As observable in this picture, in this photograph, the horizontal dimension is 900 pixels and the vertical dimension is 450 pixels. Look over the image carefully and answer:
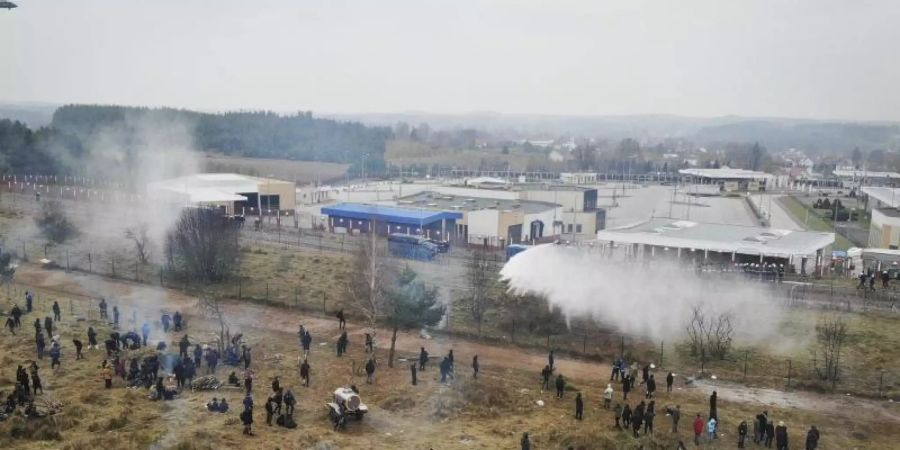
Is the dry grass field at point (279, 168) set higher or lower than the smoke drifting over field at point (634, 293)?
higher

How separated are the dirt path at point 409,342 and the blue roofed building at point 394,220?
1310 centimetres

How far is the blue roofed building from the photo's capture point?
3984cm

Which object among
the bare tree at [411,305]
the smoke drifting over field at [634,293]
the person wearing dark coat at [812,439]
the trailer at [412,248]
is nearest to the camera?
the person wearing dark coat at [812,439]

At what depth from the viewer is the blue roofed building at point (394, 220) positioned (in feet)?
131

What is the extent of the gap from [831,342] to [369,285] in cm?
1387

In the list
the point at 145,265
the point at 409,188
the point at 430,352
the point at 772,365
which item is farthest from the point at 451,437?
the point at 409,188

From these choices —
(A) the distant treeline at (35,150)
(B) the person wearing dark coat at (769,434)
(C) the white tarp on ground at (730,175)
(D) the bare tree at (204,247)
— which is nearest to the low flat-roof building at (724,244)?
(D) the bare tree at (204,247)

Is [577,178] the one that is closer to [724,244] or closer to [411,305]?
[724,244]

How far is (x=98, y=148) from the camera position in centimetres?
7125

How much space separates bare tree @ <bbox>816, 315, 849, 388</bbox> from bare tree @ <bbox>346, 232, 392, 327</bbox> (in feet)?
41.5

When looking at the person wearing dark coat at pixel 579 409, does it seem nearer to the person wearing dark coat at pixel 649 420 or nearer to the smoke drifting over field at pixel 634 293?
the person wearing dark coat at pixel 649 420

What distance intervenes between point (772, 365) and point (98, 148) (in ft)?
222

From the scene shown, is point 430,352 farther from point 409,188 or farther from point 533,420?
point 409,188

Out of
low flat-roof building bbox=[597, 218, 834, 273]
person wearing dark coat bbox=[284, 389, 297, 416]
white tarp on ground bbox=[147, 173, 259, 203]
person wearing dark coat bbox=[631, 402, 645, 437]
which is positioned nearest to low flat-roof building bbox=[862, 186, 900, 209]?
low flat-roof building bbox=[597, 218, 834, 273]
